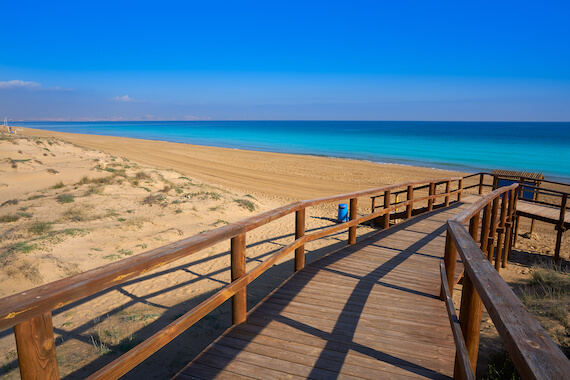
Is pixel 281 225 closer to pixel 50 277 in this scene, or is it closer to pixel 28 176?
pixel 50 277

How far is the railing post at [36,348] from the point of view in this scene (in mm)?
1559

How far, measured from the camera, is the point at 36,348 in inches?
63.4

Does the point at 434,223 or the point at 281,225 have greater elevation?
the point at 434,223

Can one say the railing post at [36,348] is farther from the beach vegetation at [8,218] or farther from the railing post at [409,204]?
the beach vegetation at [8,218]

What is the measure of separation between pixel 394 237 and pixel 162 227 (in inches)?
248

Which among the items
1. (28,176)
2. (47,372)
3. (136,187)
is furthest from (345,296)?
(28,176)

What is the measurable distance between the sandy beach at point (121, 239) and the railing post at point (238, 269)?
1431 mm

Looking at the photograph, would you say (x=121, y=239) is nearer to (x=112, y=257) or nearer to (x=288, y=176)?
(x=112, y=257)

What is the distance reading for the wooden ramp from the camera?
290cm

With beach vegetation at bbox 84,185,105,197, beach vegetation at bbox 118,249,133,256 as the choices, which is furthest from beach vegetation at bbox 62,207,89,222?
beach vegetation at bbox 118,249,133,256

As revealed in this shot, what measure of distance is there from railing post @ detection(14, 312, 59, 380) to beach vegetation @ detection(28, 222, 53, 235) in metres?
8.26

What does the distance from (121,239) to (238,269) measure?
6457 millimetres

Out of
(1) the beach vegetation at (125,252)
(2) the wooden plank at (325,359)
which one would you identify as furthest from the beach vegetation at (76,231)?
(2) the wooden plank at (325,359)

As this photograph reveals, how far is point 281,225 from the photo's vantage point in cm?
1192
